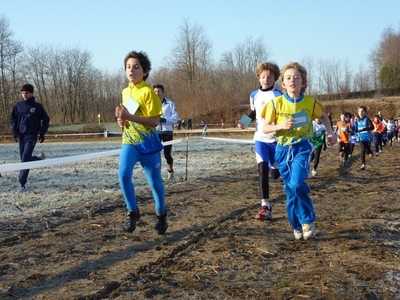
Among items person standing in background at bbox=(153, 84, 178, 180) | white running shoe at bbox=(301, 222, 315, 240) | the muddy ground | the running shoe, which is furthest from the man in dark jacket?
white running shoe at bbox=(301, 222, 315, 240)

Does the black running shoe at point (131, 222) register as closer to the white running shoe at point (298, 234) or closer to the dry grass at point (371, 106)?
the white running shoe at point (298, 234)

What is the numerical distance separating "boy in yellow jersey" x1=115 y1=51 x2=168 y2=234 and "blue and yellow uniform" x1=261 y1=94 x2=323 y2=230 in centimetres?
130

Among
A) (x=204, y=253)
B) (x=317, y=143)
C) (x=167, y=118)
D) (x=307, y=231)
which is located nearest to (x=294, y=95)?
(x=307, y=231)

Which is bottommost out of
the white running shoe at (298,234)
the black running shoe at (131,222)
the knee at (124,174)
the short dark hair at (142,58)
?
the white running shoe at (298,234)

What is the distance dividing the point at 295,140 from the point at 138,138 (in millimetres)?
1712

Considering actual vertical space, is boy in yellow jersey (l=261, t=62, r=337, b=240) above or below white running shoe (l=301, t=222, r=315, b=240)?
above

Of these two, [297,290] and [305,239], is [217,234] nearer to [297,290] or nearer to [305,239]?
[305,239]

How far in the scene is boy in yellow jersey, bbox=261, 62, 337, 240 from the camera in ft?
17.2

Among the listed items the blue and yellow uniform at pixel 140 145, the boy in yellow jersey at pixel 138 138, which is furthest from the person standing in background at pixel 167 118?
the blue and yellow uniform at pixel 140 145

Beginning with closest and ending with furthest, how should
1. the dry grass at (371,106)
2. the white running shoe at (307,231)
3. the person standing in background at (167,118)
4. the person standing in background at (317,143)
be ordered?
the white running shoe at (307,231), the person standing in background at (167,118), the person standing in background at (317,143), the dry grass at (371,106)

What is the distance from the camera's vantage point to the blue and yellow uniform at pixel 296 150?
5250mm

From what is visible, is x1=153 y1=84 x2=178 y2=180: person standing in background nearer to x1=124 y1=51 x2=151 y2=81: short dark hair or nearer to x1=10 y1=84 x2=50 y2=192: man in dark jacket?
x1=10 y1=84 x2=50 y2=192: man in dark jacket

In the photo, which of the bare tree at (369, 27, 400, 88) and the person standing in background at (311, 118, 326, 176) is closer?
the person standing in background at (311, 118, 326, 176)

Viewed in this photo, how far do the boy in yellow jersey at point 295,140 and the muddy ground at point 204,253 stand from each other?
0.96ft
